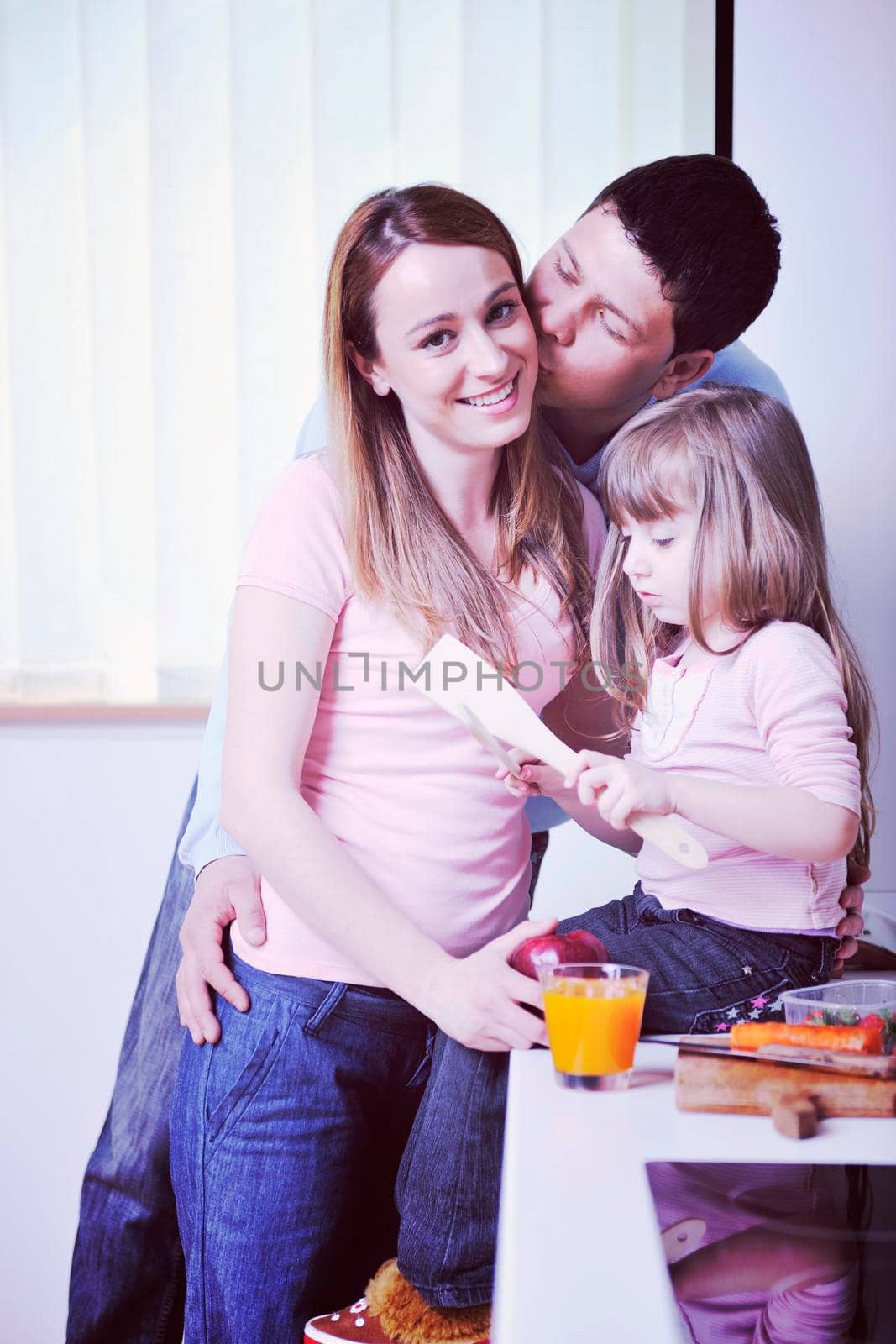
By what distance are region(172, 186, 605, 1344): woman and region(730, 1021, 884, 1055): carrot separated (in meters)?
0.27

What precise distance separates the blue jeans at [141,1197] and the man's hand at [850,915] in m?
0.66

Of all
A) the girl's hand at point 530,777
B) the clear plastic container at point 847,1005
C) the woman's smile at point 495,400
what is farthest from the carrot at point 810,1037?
the woman's smile at point 495,400

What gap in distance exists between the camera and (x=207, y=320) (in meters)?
1.44

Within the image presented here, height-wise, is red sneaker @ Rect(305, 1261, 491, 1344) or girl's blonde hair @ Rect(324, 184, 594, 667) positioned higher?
girl's blonde hair @ Rect(324, 184, 594, 667)

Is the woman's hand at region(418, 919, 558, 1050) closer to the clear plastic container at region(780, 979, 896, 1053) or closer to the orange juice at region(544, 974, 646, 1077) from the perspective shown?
the orange juice at region(544, 974, 646, 1077)

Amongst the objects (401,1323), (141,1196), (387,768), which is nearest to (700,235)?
(387,768)

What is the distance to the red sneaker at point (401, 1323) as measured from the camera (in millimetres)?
859

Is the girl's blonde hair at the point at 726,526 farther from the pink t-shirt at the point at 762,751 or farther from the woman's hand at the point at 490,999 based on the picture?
the woman's hand at the point at 490,999

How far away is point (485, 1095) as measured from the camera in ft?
2.77

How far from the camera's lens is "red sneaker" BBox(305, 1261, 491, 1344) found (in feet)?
2.82

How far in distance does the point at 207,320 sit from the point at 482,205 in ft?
1.86

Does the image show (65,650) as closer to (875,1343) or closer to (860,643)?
(860,643)

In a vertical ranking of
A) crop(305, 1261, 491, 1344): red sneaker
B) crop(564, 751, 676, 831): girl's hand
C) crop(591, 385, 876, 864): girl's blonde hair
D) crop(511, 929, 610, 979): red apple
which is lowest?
crop(305, 1261, 491, 1344): red sneaker

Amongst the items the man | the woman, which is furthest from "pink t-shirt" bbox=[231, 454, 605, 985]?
the man
